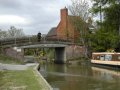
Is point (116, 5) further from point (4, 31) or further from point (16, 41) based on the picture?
point (4, 31)

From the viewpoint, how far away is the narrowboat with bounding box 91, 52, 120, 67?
38.5 meters

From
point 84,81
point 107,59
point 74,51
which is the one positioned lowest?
point 84,81

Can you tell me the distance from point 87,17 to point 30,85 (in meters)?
A: 39.4

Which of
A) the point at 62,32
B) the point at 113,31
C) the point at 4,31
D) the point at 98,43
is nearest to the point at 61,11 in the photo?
the point at 62,32

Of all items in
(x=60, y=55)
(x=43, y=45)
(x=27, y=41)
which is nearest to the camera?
(x=27, y=41)

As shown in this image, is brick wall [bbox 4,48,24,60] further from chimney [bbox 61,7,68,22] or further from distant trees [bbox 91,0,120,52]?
chimney [bbox 61,7,68,22]

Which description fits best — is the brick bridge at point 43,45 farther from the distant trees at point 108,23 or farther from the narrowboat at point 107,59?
the narrowboat at point 107,59

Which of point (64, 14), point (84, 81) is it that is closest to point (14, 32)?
point (64, 14)

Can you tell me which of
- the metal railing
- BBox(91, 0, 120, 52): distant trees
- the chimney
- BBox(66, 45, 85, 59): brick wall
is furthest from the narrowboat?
the chimney

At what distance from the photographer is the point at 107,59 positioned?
41.5 meters

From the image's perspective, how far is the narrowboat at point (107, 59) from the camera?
3851 cm

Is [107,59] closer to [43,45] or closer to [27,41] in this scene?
[43,45]

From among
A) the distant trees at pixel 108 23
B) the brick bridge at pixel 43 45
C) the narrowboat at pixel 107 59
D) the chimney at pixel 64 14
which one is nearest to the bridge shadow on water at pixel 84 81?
the narrowboat at pixel 107 59

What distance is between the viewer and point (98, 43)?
167 ft
